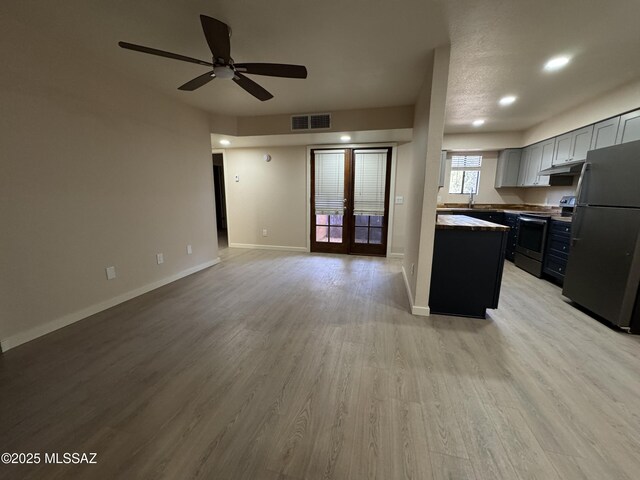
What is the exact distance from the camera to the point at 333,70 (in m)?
2.68

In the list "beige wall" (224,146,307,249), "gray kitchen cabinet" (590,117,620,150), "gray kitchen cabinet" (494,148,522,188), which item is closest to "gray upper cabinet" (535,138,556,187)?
"gray kitchen cabinet" (494,148,522,188)

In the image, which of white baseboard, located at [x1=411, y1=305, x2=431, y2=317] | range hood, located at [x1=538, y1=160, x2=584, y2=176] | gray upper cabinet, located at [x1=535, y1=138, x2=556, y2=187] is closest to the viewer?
white baseboard, located at [x1=411, y1=305, x2=431, y2=317]

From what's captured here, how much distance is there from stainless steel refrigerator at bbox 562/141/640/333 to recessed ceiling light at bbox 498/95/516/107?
1298 millimetres

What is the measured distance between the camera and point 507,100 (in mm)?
3492

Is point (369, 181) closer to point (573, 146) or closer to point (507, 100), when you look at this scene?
point (507, 100)

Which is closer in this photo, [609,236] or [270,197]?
[609,236]

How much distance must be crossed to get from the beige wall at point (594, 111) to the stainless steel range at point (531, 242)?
139cm

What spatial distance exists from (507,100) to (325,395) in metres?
4.34

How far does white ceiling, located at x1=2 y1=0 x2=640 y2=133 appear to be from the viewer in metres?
1.78

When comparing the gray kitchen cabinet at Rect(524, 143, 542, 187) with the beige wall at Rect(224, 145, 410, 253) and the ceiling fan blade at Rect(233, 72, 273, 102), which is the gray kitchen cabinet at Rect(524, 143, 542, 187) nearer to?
the beige wall at Rect(224, 145, 410, 253)

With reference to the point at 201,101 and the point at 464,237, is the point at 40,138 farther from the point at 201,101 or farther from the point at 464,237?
the point at 464,237

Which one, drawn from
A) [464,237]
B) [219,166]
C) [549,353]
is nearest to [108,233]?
[464,237]

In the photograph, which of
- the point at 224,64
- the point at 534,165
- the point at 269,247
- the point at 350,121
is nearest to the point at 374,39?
the point at 224,64

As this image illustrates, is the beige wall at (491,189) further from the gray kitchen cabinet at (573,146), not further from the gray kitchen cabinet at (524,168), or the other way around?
the gray kitchen cabinet at (573,146)
